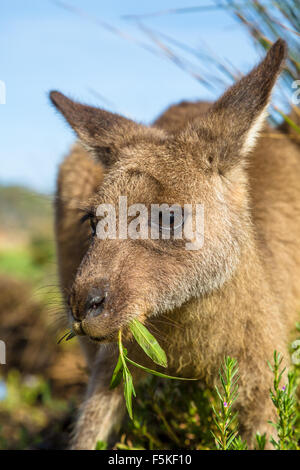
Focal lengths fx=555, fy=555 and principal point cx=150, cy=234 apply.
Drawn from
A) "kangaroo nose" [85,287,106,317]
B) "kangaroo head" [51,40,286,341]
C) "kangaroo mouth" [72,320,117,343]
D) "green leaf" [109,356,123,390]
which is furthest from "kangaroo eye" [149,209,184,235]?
"green leaf" [109,356,123,390]

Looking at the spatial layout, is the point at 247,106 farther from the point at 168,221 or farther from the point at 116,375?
the point at 116,375

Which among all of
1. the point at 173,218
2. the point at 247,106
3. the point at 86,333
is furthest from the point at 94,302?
the point at 247,106

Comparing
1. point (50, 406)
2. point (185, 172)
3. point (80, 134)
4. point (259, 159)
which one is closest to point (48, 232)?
point (50, 406)

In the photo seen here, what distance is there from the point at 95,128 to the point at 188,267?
1266 mm

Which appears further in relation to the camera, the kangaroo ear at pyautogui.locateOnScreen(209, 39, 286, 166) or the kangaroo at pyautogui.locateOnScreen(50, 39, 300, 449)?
the kangaroo ear at pyautogui.locateOnScreen(209, 39, 286, 166)

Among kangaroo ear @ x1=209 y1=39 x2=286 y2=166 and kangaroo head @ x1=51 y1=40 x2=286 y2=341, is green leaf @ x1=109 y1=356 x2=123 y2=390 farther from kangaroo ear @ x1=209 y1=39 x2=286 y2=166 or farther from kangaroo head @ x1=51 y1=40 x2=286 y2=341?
kangaroo ear @ x1=209 y1=39 x2=286 y2=166

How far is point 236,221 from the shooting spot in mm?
3285

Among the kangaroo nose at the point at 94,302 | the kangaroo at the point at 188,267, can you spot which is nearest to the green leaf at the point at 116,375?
the kangaroo at the point at 188,267

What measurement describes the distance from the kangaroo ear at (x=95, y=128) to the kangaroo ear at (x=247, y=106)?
702 mm

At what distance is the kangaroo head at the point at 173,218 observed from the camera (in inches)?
112

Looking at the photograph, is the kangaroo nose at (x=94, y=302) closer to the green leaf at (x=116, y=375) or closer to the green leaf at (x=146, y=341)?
Result: the green leaf at (x=146, y=341)

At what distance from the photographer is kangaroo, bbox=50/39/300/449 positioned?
2.92m

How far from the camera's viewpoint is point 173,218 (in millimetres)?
3023

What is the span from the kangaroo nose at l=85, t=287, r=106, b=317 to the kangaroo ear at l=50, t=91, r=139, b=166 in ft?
3.55
